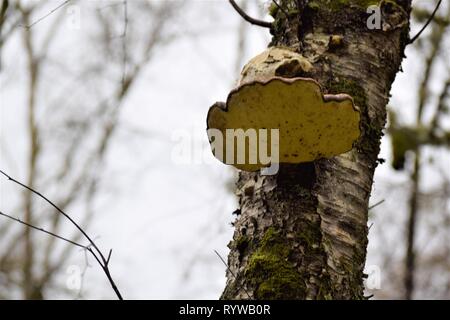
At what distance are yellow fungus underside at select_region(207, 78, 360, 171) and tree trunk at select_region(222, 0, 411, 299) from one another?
16 cm

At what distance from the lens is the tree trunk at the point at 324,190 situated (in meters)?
1.93

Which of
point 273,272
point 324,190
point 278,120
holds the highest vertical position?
point 278,120

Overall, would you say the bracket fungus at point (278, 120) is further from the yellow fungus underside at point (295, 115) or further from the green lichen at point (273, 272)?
the green lichen at point (273, 272)

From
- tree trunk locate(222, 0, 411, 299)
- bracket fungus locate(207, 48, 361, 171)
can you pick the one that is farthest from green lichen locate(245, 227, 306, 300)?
bracket fungus locate(207, 48, 361, 171)

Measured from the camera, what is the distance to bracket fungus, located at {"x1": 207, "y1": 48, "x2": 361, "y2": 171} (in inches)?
69.5

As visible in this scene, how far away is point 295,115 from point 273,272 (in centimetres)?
48

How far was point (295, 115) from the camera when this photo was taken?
5.98ft

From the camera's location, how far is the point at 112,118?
1177cm

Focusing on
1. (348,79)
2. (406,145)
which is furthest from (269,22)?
(406,145)

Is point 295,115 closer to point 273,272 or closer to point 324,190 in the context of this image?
point 324,190

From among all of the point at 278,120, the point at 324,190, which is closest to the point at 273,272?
the point at 324,190

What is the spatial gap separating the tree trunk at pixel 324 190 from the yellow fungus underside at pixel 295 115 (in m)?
0.16
